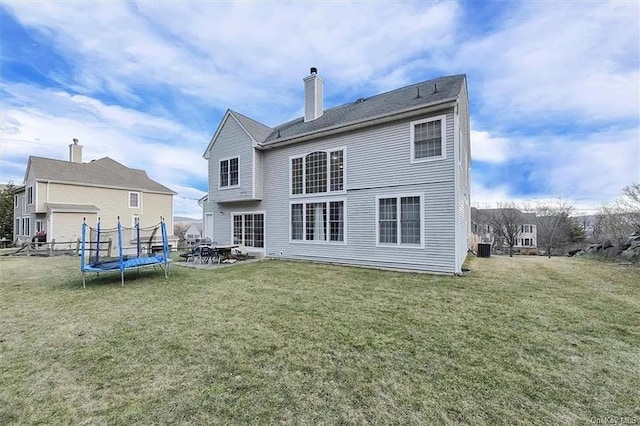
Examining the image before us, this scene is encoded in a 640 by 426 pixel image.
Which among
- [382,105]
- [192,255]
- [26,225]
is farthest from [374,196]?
[26,225]

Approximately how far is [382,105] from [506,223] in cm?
3060

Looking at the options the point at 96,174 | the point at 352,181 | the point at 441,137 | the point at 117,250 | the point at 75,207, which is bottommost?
the point at 117,250

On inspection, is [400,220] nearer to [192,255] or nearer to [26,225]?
[192,255]

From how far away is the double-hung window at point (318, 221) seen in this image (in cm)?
1097

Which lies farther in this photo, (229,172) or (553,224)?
(553,224)

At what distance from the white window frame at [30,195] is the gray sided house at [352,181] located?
14.6 metres

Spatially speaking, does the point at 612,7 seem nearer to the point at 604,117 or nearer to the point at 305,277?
the point at 604,117

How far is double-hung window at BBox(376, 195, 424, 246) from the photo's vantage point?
29.7 feet

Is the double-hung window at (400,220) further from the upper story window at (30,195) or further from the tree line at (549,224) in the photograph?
the upper story window at (30,195)

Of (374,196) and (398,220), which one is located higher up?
(374,196)

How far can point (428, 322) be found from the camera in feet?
14.7

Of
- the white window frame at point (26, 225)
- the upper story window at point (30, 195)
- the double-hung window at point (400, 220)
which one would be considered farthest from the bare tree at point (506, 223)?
the white window frame at point (26, 225)

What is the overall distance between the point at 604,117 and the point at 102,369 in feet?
64.3

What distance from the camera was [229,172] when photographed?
1358 cm
